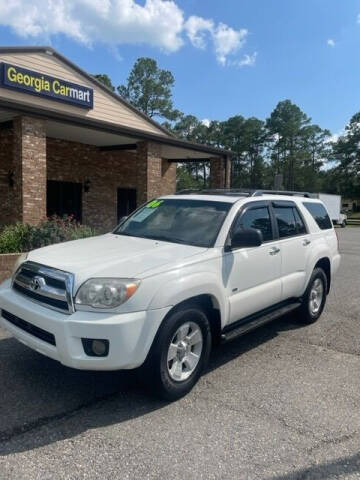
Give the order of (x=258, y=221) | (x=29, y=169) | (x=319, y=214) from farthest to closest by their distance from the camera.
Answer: (x=29, y=169)
(x=319, y=214)
(x=258, y=221)

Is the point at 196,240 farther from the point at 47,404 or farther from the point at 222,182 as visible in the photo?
the point at 222,182

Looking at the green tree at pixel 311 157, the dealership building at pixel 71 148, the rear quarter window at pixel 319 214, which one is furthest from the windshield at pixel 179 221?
the green tree at pixel 311 157

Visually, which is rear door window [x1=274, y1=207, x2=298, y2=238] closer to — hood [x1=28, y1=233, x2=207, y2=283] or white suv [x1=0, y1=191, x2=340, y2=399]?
white suv [x1=0, y1=191, x2=340, y2=399]

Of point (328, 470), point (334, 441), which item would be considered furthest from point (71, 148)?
point (328, 470)

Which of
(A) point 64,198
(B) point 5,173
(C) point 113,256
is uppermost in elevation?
(B) point 5,173

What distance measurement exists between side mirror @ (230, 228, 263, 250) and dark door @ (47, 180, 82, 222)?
11770 millimetres

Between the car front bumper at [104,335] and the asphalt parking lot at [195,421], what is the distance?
1.59 feet

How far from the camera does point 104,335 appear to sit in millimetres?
3225

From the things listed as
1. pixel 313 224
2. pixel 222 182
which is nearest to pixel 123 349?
pixel 313 224

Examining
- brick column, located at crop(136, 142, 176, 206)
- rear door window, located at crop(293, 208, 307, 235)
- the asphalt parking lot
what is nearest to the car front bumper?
the asphalt parking lot

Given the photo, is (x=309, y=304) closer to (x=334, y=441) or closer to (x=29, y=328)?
(x=334, y=441)

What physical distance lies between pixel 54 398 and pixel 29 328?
2.10 feet

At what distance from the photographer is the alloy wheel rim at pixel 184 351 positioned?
3.70m

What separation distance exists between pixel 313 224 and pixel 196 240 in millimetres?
2522
